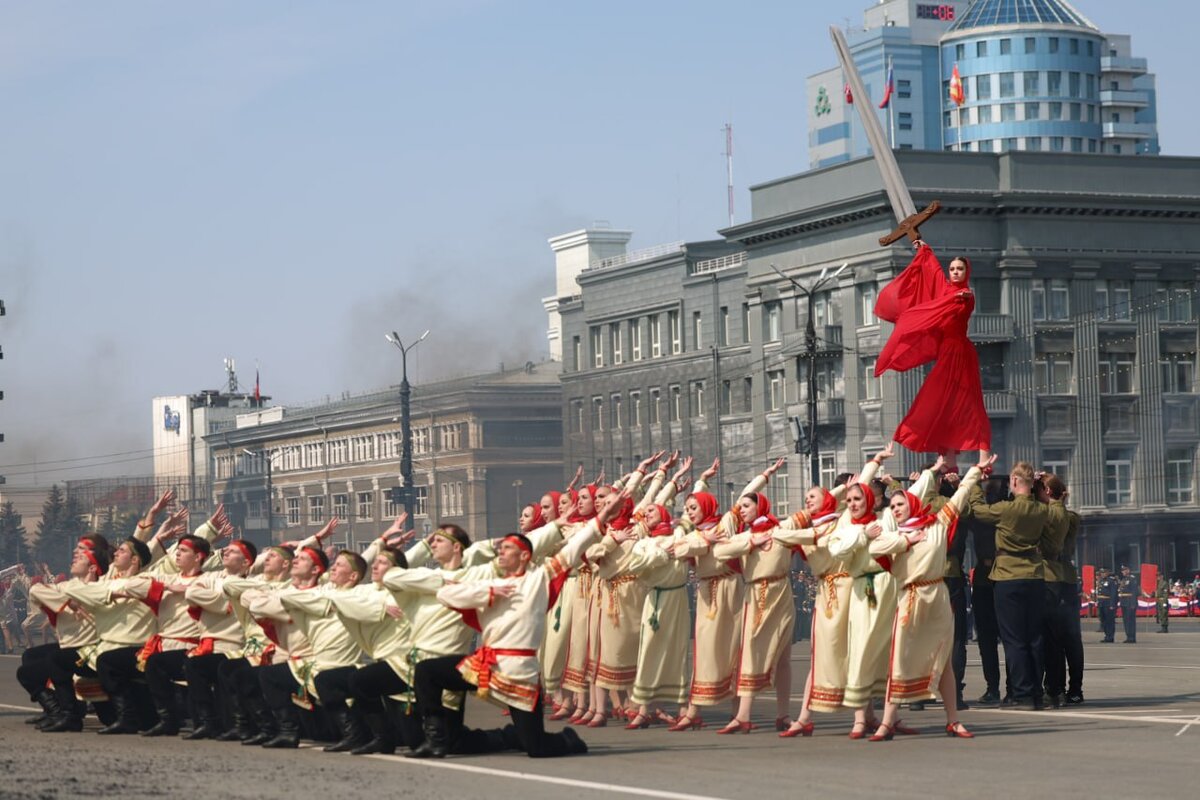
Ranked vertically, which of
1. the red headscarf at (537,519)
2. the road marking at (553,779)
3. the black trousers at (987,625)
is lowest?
the road marking at (553,779)

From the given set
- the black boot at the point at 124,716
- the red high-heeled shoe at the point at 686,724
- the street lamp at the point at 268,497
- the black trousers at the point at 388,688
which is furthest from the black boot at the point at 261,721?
the street lamp at the point at 268,497

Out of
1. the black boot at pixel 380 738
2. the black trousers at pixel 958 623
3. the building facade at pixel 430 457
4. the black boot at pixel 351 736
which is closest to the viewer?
the black boot at pixel 380 738

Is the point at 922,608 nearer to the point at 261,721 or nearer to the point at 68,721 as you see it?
the point at 261,721

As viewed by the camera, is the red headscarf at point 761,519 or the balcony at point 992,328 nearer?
the red headscarf at point 761,519

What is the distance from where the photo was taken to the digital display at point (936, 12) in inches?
5625

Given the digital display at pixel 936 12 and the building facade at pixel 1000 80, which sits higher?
the digital display at pixel 936 12

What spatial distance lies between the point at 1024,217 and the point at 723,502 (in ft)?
54.4

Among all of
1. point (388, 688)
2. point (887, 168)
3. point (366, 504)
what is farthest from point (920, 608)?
point (366, 504)

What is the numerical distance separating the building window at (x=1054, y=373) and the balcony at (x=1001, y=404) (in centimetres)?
111

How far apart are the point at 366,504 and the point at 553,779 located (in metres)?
90.1

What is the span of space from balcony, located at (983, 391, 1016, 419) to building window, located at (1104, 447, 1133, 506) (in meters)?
3.84

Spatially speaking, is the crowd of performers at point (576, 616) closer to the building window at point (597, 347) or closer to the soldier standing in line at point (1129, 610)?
the soldier standing in line at point (1129, 610)

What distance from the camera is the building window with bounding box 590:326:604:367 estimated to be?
89062 mm

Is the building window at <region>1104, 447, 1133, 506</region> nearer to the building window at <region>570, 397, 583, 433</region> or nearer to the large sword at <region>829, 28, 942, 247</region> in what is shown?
the building window at <region>570, 397, 583, 433</region>
